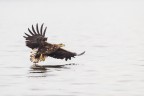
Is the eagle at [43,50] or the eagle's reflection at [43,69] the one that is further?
the eagle at [43,50]

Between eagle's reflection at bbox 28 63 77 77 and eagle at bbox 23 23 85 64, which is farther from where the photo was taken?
eagle at bbox 23 23 85 64

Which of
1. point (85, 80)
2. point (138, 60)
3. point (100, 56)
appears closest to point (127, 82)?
point (85, 80)

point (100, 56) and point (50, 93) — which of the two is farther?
point (100, 56)

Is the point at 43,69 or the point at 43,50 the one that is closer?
the point at 43,50

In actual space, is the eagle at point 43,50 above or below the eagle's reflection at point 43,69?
above

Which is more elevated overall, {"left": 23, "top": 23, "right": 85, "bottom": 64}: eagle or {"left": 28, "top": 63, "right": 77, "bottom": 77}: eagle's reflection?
{"left": 23, "top": 23, "right": 85, "bottom": 64}: eagle

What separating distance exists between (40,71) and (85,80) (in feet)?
10.6

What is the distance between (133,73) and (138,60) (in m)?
5.49

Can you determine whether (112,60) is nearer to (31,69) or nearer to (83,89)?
(31,69)

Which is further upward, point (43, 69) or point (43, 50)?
point (43, 50)

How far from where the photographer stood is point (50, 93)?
23156mm

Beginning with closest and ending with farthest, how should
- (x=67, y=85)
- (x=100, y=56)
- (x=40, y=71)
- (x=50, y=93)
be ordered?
(x=50, y=93), (x=67, y=85), (x=40, y=71), (x=100, y=56)

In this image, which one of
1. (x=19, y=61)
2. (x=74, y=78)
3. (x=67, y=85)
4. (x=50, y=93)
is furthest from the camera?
(x=19, y=61)

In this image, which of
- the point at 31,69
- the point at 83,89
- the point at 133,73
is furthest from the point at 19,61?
the point at 83,89
